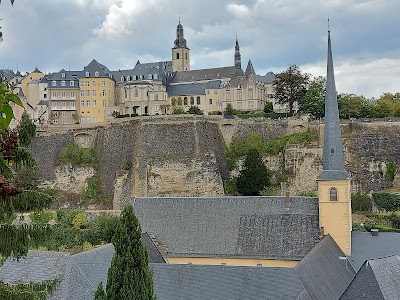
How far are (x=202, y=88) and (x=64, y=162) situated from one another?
26545mm

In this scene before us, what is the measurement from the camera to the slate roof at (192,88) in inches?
2928

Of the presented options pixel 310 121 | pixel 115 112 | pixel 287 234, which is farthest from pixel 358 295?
pixel 115 112

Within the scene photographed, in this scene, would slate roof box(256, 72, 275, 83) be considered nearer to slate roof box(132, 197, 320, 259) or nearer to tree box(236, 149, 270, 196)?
tree box(236, 149, 270, 196)

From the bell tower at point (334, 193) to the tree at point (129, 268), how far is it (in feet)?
54.7

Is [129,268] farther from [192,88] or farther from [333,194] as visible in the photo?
[192,88]

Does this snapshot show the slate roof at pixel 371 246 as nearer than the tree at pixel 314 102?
Yes

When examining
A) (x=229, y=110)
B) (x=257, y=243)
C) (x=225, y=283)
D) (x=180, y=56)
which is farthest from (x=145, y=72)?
(x=225, y=283)

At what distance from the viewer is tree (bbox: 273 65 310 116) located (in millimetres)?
63000

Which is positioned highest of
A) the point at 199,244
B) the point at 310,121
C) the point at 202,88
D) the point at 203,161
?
the point at 202,88

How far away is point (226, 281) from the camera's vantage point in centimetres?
1989

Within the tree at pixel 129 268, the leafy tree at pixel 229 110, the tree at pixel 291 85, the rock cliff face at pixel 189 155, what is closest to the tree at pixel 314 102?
the tree at pixel 291 85

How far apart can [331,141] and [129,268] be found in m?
19.9

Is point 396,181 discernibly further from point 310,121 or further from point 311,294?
point 311,294

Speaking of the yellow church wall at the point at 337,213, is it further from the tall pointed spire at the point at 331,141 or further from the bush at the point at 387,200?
the bush at the point at 387,200
